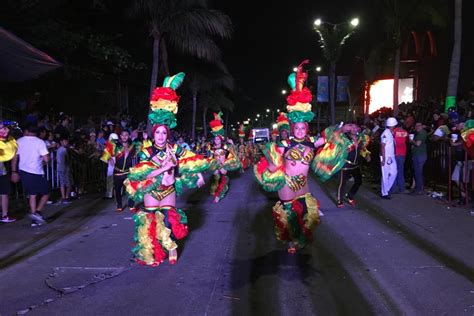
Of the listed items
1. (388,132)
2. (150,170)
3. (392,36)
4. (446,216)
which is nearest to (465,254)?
(446,216)

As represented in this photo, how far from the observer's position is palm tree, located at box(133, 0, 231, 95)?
57.8 feet

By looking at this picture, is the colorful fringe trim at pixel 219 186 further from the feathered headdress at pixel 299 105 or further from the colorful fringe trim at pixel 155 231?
the colorful fringe trim at pixel 155 231

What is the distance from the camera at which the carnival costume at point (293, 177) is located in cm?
625

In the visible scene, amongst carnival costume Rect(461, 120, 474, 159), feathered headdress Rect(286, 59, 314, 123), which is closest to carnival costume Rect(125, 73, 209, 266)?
feathered headdress Rect(286, 59, 314, 123)

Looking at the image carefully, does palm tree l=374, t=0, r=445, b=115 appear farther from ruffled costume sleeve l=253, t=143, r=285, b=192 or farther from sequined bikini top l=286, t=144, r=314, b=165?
ruffled costume sleeve l=253, t=143, r=285, b=192

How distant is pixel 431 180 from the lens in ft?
42.9

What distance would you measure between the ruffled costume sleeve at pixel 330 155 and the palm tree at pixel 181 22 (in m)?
12.1

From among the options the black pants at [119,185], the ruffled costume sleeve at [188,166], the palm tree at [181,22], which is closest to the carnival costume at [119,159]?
the black pants at [119,185]

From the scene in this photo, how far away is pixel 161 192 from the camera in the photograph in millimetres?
5859

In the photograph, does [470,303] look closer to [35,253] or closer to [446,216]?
[446,216]

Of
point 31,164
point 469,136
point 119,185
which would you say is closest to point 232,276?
point 31,164

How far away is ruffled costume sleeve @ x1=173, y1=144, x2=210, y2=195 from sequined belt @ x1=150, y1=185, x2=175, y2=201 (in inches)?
6.9

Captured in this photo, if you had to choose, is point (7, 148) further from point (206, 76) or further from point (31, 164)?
point (206, 76)

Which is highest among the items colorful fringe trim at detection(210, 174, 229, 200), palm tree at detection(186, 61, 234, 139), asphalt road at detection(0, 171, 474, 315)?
palm tree at detection(186, 61, 234, 139)
